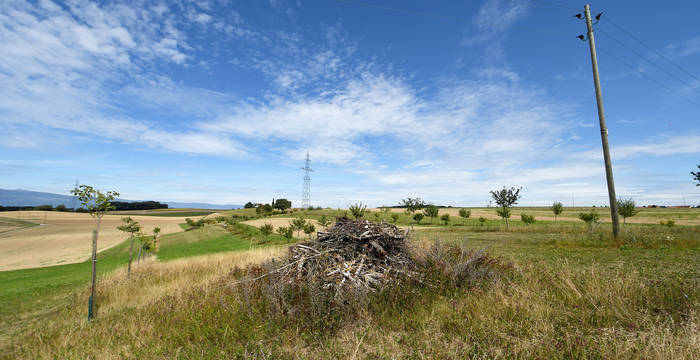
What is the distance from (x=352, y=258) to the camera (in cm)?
731

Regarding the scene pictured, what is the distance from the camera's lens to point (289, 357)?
4.16 meters

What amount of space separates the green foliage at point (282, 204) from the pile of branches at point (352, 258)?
364ft

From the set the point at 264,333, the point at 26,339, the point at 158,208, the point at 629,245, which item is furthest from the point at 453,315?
the point at 158,208

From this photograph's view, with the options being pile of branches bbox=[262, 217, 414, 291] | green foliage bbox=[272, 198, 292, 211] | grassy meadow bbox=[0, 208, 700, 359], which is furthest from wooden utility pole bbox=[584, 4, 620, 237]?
green foliage bbox=[272, 198, 292, 211]

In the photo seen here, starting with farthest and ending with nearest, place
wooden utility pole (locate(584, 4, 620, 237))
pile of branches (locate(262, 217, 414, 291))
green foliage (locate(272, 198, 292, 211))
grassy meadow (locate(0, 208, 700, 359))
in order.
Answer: green foliage (locate(272, 198, 292, 211)) → wooden utility pole (locate(584, 4, 620, 237)) → pile of branches (locate(262, 217, 414, 291)) → grassy meadow (locate(0, 208, 700, 359))

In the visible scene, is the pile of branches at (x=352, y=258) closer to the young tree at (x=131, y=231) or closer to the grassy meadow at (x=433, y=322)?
the grassy meadow at (x=433, y=322)

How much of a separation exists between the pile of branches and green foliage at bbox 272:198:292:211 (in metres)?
111

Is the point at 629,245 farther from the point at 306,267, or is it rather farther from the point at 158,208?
the point at 158,208

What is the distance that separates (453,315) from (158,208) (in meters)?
195

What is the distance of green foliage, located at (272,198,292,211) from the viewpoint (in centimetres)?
11691

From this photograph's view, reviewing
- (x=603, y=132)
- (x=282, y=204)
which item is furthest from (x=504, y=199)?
(x=282, y=204)

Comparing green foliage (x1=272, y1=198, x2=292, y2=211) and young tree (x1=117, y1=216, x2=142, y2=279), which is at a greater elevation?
green foliage (x1=272, y1=198, x2=292, y2=211)

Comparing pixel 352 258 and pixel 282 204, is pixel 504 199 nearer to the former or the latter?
pixel 352 258

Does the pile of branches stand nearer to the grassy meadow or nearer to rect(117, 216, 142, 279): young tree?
the grassy meadow
